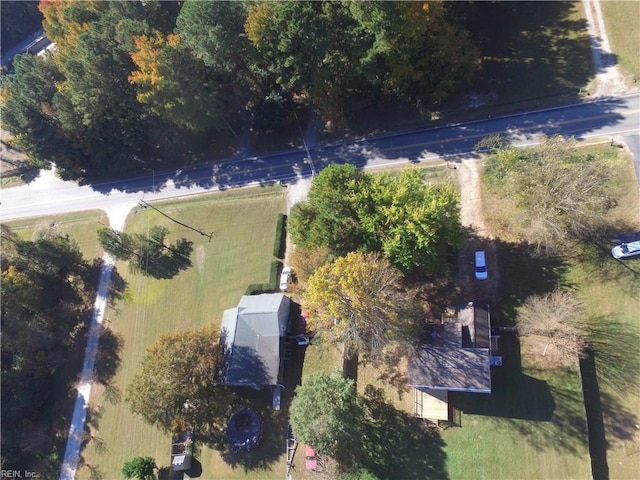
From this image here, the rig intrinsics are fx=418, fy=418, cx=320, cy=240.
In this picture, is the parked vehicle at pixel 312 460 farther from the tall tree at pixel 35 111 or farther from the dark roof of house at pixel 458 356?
the tall tree at pixel 35 111

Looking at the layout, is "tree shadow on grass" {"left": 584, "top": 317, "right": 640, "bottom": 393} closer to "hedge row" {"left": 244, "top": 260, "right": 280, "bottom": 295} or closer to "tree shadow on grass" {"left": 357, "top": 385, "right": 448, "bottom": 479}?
"tree shadow on grass" {"left": 357, "top": 385, "right": 448, "bottom": 479}

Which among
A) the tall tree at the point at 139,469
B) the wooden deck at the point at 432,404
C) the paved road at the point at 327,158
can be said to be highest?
the paved road at the point at 327,158

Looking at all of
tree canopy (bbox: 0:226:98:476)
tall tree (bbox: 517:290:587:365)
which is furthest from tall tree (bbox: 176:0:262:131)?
tall tree (bbox: 517:290:587:365)

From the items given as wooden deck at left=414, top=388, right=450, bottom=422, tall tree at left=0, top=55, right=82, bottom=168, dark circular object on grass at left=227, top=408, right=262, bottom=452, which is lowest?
dark circular object on grass at left=227, top=408, right=262, bottom=452

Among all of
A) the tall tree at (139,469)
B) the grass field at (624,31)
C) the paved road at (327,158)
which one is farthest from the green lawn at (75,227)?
the grass field at (624,31)

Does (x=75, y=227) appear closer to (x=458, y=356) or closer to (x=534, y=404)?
(x=458, y=356)

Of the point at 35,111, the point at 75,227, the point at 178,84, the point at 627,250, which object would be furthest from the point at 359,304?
the point at 35,111

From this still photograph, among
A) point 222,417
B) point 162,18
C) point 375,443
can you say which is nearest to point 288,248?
point 222,417
